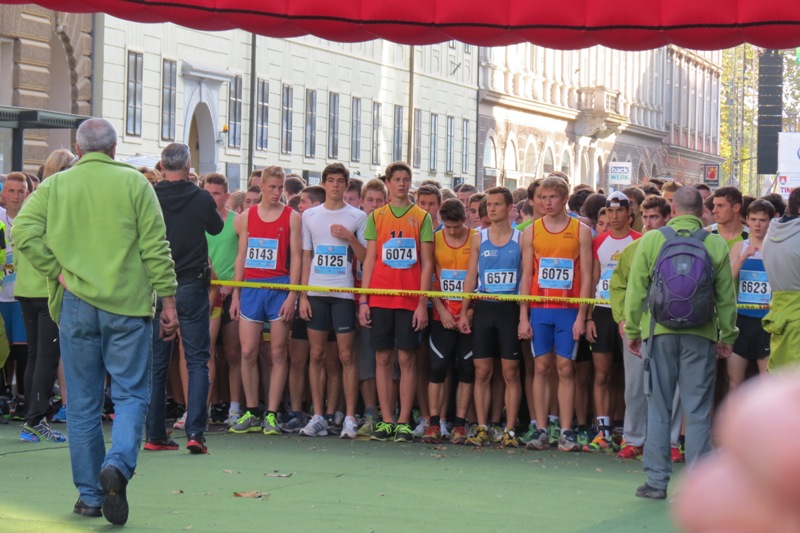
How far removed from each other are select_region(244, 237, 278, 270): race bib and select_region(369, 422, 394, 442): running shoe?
1.59 meters

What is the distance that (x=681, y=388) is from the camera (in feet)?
24.7

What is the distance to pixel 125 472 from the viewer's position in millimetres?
6281

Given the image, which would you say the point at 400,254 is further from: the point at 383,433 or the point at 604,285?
the point at 604,285

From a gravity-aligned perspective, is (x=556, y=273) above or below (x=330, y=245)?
below

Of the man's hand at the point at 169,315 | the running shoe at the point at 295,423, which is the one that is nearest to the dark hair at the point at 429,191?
the running shoe at the point at 295,423

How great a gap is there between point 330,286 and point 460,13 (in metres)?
2.83

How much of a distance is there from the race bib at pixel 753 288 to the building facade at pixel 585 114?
38.9 metres

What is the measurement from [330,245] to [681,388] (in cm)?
403

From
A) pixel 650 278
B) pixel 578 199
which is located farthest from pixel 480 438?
pixel 650 278

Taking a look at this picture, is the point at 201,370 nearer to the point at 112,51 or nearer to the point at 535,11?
the point at 535,11

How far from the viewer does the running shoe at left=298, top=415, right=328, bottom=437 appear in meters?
10.8

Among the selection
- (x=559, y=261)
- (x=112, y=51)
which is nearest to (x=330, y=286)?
(x=559, y=261)

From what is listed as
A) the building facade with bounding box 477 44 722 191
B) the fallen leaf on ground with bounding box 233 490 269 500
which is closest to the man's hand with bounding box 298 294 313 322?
the fallen leaf on ground with bounding box 233 490 269 500

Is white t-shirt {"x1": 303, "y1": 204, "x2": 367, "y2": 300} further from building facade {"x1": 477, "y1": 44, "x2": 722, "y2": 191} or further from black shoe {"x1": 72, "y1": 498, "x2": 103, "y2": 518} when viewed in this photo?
building facade {"x1": 477, "y1": 44, "x2": 722, "y2": 191}
